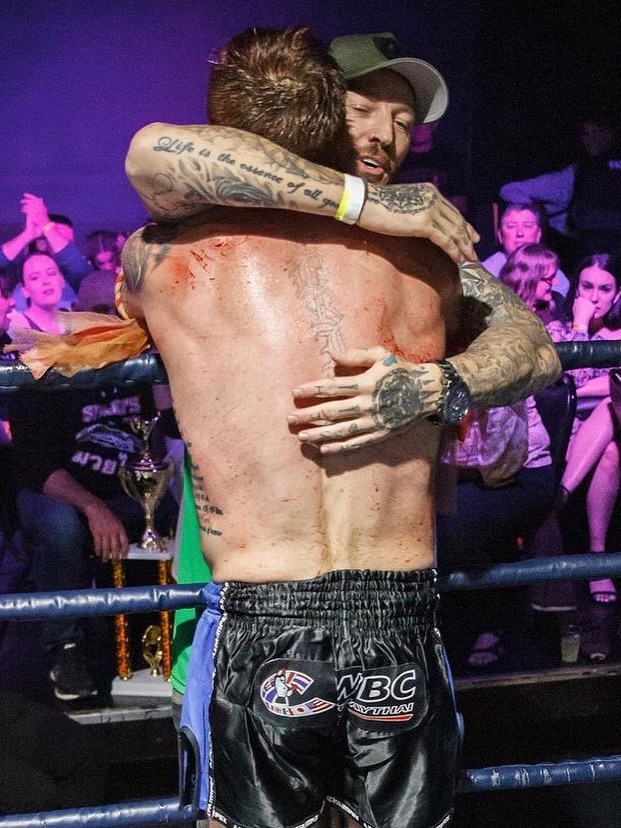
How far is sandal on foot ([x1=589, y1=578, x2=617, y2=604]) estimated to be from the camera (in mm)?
3875

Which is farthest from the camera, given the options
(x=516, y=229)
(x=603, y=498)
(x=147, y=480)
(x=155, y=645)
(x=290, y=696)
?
(x=516, y=229)

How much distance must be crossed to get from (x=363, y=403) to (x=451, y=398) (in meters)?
0.15

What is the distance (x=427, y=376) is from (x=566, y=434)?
2.35m

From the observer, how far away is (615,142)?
4.34 metres

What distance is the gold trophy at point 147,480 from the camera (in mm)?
2943

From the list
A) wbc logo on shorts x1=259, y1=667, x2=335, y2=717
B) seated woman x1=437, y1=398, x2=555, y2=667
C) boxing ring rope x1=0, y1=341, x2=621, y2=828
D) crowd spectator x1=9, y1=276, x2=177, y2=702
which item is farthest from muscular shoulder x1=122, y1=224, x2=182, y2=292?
seated woman x1=437, y1=398, x2=555, y2=667

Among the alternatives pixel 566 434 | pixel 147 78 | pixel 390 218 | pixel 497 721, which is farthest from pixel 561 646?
pixel 147 78

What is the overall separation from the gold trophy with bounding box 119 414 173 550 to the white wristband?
5.63 ft

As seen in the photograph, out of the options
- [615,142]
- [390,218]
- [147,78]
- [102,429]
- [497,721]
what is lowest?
[497,721]

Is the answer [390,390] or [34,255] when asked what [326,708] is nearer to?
[390,390]

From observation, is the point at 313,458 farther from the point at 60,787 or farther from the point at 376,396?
the point at 60,787

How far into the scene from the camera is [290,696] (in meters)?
1.29

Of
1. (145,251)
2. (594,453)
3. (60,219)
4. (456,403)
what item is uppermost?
(60,219)

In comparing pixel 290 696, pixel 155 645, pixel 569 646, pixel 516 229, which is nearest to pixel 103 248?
pixel 155 645
